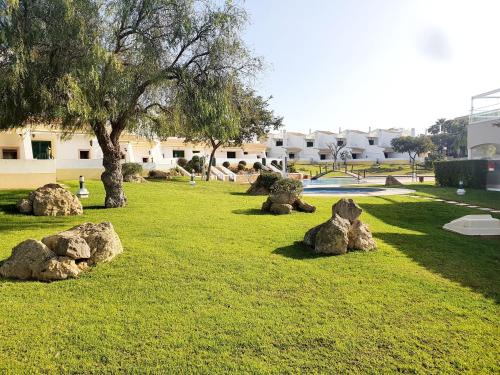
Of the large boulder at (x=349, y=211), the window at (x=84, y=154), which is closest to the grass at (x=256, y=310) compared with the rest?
the large boulder at (x=349, y=211)

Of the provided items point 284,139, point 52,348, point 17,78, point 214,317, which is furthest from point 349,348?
point 284,139

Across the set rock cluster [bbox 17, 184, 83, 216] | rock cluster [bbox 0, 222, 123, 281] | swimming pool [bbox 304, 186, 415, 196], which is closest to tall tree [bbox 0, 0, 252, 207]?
rock cluster [bbox 17, 184, 83, 216]

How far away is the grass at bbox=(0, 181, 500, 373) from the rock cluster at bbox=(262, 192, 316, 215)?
12.2 ft

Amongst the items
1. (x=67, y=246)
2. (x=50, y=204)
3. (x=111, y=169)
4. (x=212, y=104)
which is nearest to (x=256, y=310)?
(x=67, y=246)

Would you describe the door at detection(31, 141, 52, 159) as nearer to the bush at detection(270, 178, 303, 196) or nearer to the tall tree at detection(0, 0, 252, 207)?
the tall tree at detection(0, 0, 252, 207)

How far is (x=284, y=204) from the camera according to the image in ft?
43.4

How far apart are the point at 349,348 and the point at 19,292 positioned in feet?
15.1

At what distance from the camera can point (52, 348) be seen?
14.1 feet

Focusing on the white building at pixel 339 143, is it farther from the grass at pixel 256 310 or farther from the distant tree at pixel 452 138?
the grass at pixel 256 310

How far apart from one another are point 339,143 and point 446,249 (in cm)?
7589

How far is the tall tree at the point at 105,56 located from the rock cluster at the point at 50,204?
1.60 m

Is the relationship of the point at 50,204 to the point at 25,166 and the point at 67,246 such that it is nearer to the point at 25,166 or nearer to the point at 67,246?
the point at 67,246

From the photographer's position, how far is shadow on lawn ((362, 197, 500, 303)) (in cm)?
690

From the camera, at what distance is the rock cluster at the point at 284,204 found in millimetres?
13086
